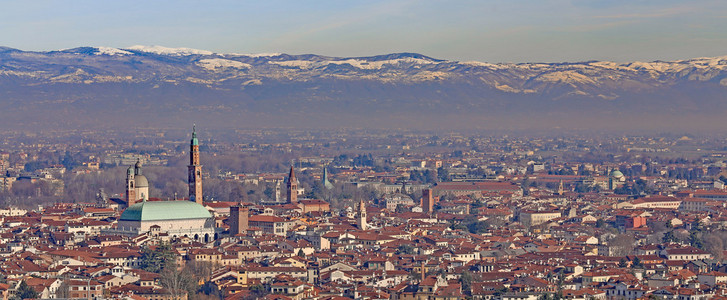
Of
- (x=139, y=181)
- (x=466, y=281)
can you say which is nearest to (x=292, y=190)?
(x=139, y=181)

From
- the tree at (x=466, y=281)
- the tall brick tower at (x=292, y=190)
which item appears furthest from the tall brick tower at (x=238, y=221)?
the tall brick tower at (x=292, y=190)

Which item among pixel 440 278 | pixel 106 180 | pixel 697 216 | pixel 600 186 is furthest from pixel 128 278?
pixel 600 186

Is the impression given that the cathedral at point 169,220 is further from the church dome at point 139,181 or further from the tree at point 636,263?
the tree at point 636,263

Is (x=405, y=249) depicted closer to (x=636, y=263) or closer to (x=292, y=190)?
(x=636, y=263)

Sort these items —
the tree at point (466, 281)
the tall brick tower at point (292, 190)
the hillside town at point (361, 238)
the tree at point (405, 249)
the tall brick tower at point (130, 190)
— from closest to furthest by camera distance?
1. the tree at point (466, 281)
2. the hillside town at point (361, 238)
3. the tree at point (405, 249)
4. the tall brick tower at point (130, 190)
5. the tall brick tower at point (292, 190)

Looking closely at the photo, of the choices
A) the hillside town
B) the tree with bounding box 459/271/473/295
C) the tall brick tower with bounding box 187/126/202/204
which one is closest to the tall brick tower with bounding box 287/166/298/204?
the hillside town
